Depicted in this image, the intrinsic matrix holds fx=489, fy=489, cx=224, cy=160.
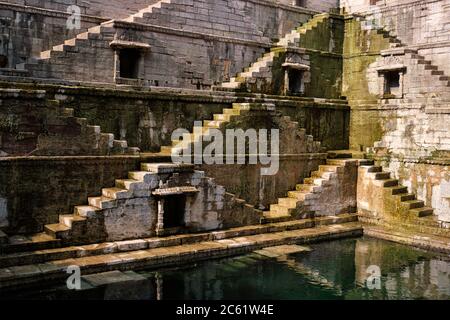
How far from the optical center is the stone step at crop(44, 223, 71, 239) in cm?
943

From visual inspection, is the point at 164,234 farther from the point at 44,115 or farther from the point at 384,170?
the point at 384,170

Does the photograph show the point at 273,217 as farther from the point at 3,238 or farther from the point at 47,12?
the point at 47,12

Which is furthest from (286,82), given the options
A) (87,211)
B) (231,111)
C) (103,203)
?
(87,211)

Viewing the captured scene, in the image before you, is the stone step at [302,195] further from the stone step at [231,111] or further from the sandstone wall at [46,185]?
the sandstone wall at [46,185]

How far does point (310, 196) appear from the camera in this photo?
44.0 ft

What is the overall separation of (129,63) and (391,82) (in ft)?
27.5

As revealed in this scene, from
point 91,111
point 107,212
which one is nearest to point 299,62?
point 91,111

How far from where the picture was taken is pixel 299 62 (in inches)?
632

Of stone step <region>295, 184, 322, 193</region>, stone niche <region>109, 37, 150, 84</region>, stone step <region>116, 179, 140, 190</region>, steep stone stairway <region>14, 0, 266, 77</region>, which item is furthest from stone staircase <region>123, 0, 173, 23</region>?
stone step <region>295, 184, 322, 193</region>

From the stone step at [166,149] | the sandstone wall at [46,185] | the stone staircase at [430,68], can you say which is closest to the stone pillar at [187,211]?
the stone step at [166,149]

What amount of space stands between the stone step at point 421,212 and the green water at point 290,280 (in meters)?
1.75
